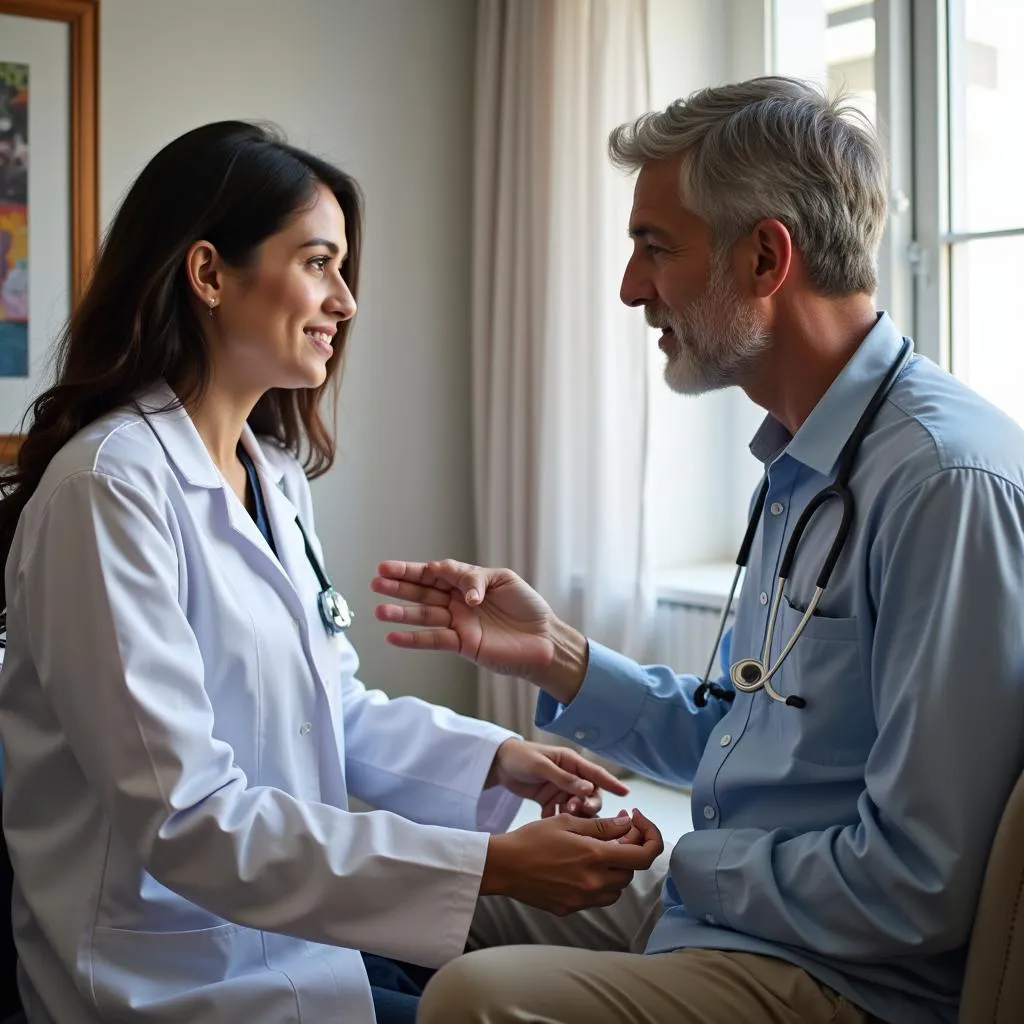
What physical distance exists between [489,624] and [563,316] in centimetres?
152

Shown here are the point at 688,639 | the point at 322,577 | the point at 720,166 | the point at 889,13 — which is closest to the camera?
the point at 720,166

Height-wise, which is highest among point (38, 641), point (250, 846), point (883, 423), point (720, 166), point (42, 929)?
point (720, 166)

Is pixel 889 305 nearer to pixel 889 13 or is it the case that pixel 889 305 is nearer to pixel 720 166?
pixel 889 13

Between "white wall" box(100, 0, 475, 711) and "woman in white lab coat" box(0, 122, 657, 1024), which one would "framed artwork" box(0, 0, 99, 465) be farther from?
"woman in white lab coat" box(0, 122, 657, 1024)

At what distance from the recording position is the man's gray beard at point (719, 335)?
1534mm

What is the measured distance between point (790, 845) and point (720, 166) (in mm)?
814

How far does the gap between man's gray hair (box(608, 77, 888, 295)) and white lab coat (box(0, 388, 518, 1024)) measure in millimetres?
715

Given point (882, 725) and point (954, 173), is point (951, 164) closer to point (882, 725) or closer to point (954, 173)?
point (954, 173)

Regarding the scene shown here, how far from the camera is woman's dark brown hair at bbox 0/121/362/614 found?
154 cm

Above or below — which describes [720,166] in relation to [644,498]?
above

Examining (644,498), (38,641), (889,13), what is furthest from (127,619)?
(889,13)

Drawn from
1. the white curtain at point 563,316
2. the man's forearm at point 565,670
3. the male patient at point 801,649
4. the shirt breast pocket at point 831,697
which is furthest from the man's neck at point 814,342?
the white curtain at point 563,316

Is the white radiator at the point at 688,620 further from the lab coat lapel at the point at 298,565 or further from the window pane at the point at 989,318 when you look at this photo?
the lab coat lapel at the point at 298,565

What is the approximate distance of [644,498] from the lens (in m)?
3.04
